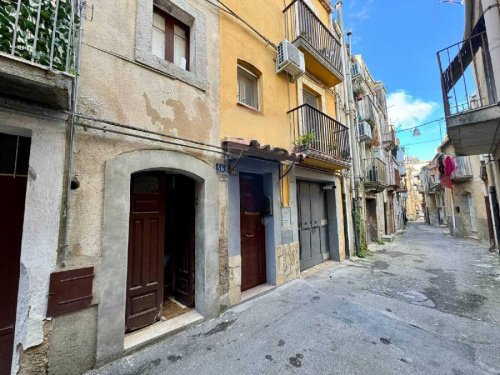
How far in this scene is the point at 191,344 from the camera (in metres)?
3.28

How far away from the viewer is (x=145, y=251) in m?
3.74

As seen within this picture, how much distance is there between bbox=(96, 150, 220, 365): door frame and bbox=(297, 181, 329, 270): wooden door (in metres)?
3.81

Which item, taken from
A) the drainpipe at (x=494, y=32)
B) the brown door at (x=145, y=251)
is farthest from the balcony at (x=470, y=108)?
the brown door at (x=145, y=251)

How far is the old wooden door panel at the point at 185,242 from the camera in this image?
436 centimetres

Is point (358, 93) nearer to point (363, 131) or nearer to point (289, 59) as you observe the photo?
point (363, 131)

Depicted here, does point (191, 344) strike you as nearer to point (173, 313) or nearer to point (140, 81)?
point (173, 313)

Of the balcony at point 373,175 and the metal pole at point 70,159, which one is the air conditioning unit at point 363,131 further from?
the metal pole at point 70,159

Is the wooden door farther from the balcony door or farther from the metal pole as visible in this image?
the metal pole

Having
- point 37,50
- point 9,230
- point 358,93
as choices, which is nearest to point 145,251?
point 9,230

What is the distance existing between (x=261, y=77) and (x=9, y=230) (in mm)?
5481

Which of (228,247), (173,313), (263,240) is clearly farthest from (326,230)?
(173,313)

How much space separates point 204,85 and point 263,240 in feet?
12.4

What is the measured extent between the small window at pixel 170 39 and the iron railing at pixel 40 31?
1.65m

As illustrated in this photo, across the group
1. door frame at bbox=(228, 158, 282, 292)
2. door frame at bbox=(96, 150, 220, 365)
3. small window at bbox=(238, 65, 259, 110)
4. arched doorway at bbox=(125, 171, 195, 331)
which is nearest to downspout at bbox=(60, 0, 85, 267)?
door frame at bbox=(96, 150, 220, 365)
